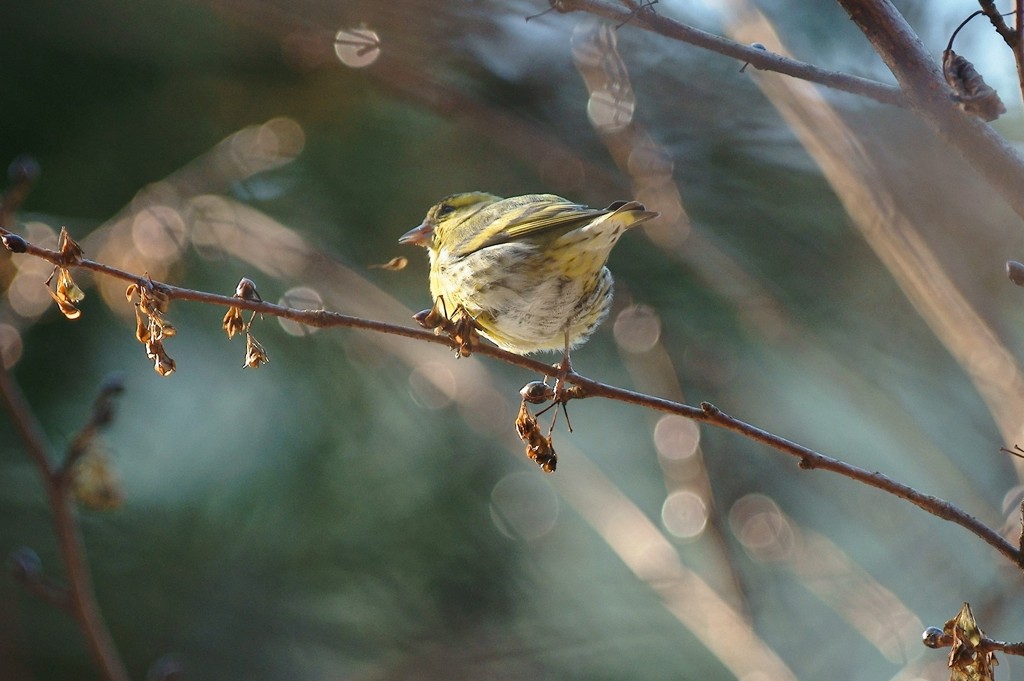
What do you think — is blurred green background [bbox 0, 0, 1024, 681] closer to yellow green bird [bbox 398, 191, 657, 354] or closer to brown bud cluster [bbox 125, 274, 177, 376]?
yellow green bird [bbox 398, 191, 657, 354]

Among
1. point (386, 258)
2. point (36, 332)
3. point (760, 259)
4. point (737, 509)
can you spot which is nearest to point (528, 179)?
point (386, 258)

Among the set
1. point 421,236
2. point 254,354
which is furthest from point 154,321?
point 421,236

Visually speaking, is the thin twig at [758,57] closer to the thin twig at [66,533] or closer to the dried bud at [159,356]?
the dried bud at [159,356]

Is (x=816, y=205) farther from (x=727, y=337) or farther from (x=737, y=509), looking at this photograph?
(x=737, y=509)

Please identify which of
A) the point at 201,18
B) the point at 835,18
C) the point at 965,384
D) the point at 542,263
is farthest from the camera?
the point at 965,384

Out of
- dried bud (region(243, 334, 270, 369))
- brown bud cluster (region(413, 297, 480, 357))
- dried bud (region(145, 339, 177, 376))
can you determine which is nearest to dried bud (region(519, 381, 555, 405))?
brown bud cluster (region(413, 297, 480, 357))
